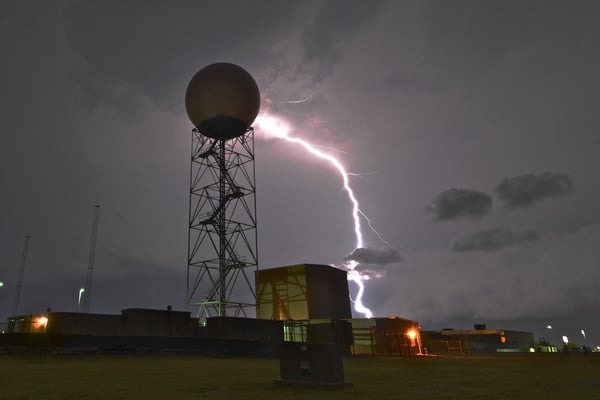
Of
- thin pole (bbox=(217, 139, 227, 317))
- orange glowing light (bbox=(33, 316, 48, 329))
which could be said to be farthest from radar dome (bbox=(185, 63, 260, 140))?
orange glowing light (bbox=(33, 316, 48, 329))

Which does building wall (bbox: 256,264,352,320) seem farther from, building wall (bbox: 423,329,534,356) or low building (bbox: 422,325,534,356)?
building wall (bbox: 423,329,534,356)

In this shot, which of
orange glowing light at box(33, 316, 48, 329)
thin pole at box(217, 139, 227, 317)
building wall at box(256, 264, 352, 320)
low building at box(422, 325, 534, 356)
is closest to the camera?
orange glowing light at box(33, 316, 48, 329)

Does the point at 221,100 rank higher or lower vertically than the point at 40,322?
higher

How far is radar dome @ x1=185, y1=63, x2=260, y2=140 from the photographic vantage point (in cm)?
3189

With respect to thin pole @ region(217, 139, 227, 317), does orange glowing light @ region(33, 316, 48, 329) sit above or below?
below

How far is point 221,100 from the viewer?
31844mm

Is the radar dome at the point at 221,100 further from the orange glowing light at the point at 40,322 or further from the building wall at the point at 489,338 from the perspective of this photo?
the building wall at the point at 489,338

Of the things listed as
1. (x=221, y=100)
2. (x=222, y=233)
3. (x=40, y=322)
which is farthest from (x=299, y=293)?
(x=40, y=322)

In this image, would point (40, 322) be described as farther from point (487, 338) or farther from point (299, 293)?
point (487, 338)

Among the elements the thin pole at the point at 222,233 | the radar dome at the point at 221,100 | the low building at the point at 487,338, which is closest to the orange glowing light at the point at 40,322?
the thin pole at the point at 222,233

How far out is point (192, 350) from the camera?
23.4m

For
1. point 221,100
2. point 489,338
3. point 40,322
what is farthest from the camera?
point 489,338

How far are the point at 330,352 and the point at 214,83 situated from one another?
27.5 meters

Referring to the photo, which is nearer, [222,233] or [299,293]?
[222,233]
